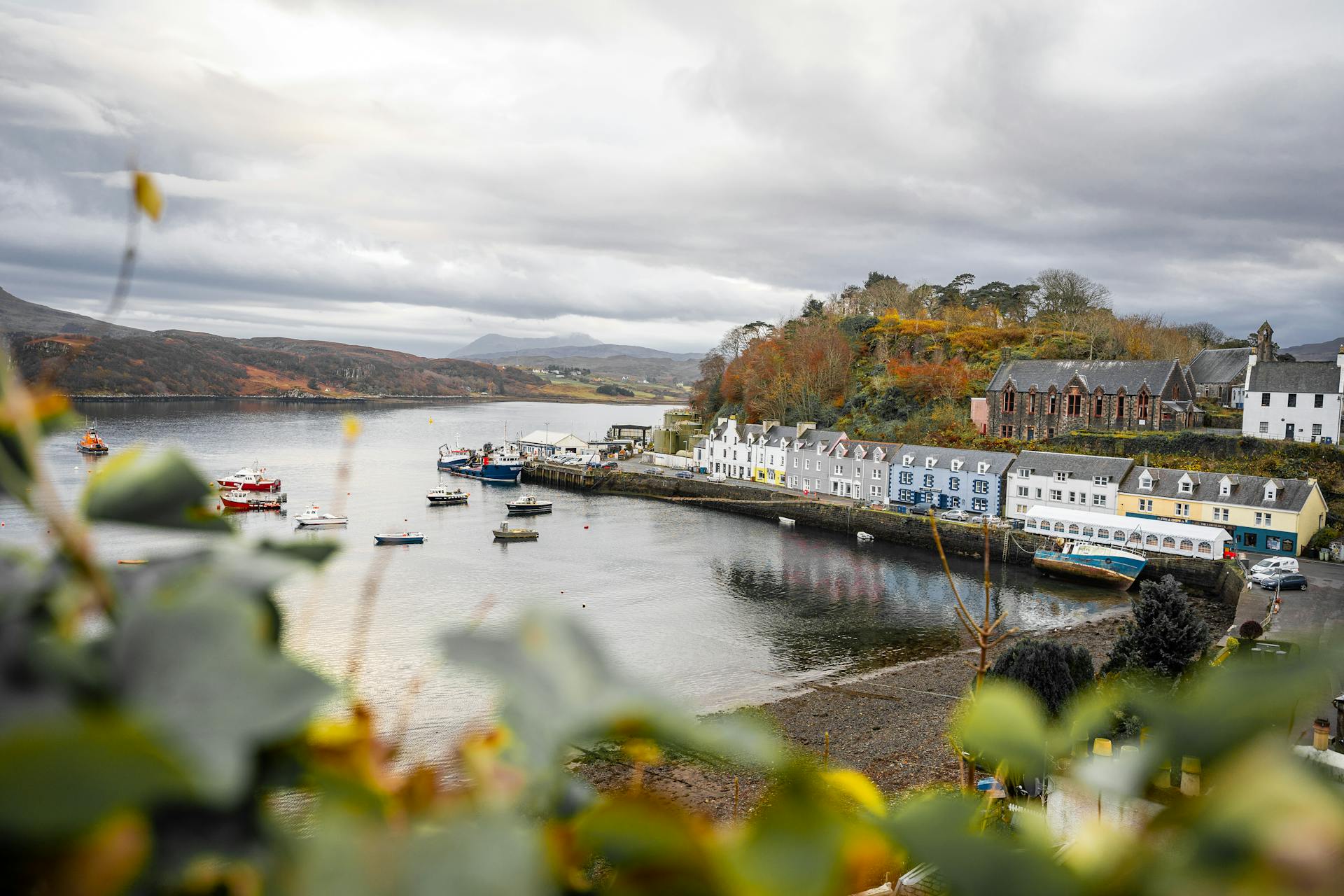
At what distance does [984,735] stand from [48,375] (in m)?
0.99

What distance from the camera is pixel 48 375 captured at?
0.75m

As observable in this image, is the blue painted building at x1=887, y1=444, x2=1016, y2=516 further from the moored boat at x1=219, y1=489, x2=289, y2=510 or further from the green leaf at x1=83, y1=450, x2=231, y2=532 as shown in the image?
the green leaf at x1=83, y1=450, x2=231, y2=532

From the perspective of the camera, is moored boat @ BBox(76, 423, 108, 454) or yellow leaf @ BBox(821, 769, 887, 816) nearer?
yellow leaf @ BBox(821, 769, 887, 816)

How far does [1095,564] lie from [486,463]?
4465 centimetres

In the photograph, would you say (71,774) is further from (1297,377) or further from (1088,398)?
(1088,398)

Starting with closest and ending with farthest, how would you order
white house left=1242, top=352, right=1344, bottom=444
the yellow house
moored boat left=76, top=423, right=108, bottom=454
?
moored boat left=76, top=423, right=108, bottom=454
the yellow house
white house left=1242, top=352, right=1344, bottom=444

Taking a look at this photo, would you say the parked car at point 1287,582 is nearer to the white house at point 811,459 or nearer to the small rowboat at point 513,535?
the white house at point 811,459

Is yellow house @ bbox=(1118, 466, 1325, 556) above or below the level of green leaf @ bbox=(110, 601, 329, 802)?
below

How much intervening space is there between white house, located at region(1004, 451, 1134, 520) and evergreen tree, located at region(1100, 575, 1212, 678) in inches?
785

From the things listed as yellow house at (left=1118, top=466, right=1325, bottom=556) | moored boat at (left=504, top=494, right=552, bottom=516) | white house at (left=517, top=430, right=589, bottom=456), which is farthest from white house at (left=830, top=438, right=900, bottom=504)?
white house at (left=517, top=430, right=589, bottom=456)

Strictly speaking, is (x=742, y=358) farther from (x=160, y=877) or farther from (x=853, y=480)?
(x=160, y=877)

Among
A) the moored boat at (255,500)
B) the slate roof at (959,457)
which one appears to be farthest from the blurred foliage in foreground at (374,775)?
the moored boat at (255,500)

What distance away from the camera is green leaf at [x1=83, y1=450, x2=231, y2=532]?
579 millimetres

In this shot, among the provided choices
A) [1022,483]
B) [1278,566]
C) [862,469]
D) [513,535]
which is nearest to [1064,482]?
[1022,483]
